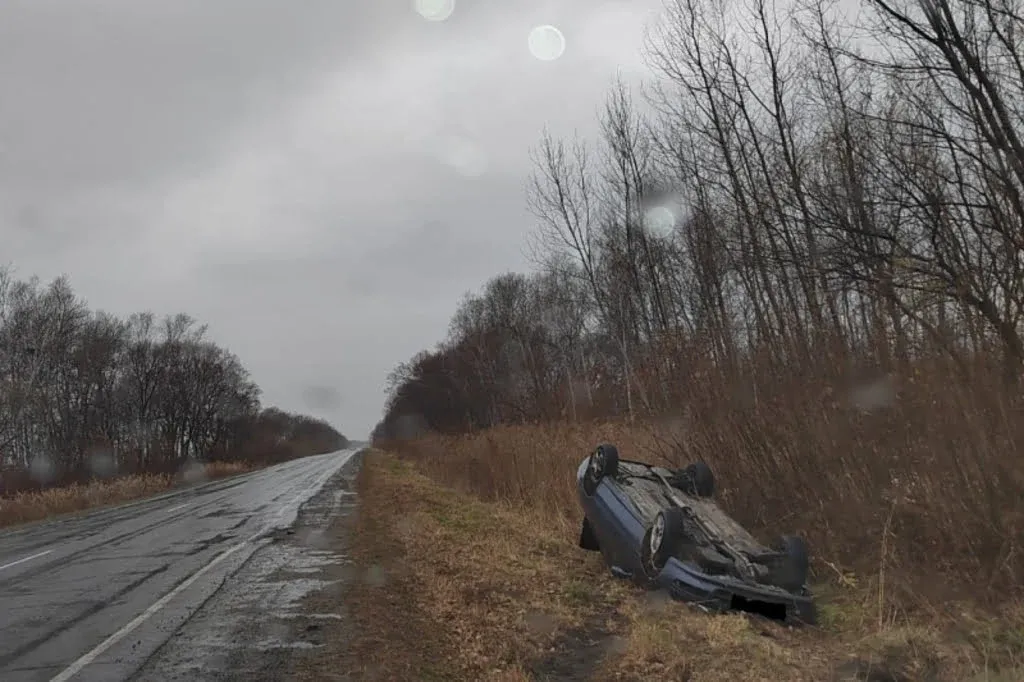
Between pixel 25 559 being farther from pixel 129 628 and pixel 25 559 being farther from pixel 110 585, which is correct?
pixel 129 628

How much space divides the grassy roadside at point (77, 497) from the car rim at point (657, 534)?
25434mm

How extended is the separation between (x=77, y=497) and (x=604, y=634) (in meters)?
31.2

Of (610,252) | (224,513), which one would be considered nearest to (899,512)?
(224,513)

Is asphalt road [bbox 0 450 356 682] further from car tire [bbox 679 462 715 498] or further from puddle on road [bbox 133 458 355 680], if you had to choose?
car tire [bbox 679 462 715 498]

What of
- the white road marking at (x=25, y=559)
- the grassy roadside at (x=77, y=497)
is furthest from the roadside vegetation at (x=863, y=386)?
the grassy roadside at (x=77, y=497)

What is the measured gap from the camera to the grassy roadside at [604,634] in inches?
200

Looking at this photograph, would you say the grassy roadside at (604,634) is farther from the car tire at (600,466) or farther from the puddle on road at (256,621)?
the car tire at (600,466)

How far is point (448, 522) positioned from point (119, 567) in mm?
5646

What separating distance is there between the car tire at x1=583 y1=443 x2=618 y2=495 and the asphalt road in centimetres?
444

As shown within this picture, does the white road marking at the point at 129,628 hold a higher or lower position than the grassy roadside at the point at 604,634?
higher

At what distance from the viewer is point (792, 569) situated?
6621 millimetres

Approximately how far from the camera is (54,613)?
26.2 ft

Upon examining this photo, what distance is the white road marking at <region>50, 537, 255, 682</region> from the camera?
5.82 metres

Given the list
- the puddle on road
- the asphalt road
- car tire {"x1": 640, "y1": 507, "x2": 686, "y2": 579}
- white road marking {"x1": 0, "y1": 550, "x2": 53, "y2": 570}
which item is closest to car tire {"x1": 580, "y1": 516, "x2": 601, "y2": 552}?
car tire {"x1": 640, "y1": 507, "x2": 686, "y2": 579}
